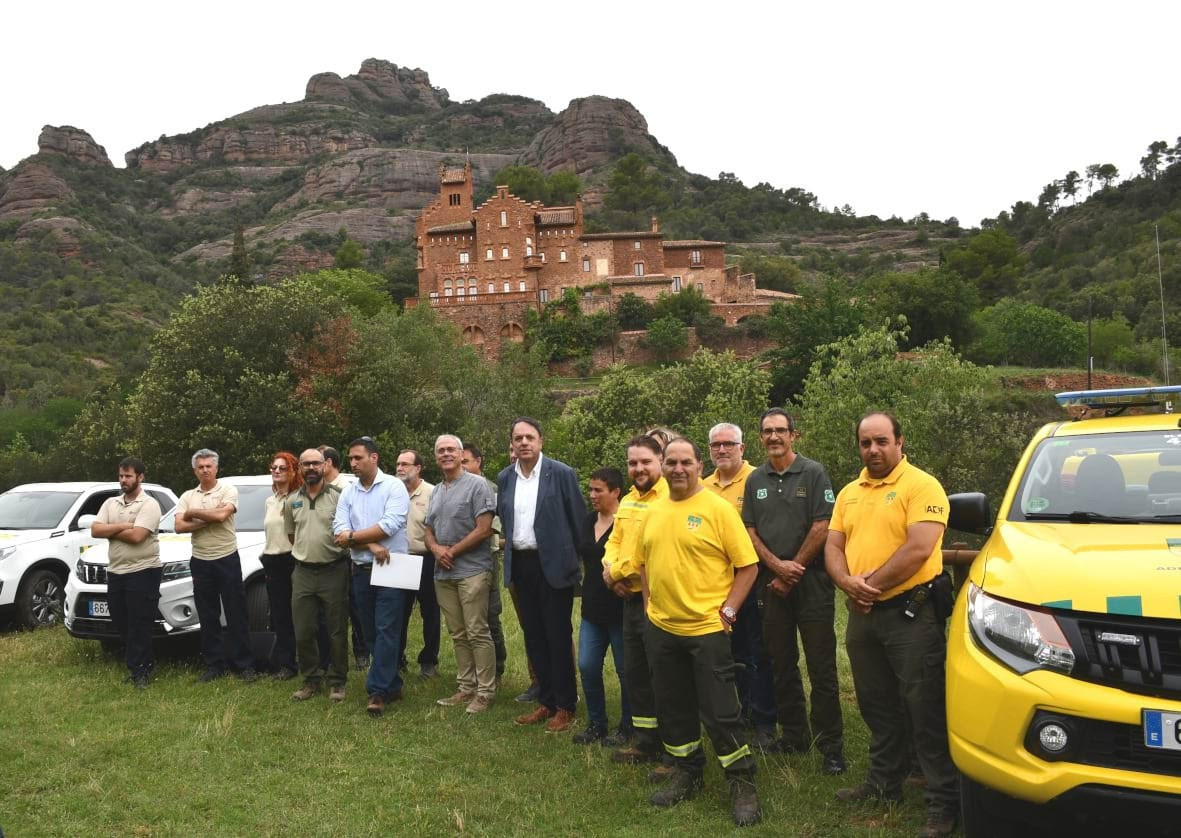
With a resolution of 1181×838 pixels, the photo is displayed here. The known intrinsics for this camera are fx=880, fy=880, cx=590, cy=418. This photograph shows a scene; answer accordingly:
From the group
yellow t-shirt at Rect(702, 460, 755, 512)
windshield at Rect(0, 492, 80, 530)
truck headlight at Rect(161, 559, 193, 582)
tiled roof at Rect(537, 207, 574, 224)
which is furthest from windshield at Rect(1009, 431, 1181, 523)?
tiled roof at Rect(537, 207, 574, 224)

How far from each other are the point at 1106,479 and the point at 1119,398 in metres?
1.09

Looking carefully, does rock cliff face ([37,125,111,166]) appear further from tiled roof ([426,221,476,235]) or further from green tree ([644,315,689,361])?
green tree ([644,315,689,361])

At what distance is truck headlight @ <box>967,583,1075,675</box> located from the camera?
3389 millimetres

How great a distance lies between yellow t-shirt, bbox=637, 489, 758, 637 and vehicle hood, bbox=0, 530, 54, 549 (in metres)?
8.82

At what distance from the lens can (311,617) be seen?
23.6 ft

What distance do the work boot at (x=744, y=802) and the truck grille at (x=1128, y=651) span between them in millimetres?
1827

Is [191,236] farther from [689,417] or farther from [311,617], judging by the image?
[311,617]

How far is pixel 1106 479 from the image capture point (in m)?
4.34

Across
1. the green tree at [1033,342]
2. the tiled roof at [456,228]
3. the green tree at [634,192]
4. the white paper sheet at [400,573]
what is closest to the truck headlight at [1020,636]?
the white paper sheet at [400,573]

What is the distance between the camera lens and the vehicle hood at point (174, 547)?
846cm

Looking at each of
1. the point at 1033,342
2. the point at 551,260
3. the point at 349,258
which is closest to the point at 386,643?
the point at 1033,342

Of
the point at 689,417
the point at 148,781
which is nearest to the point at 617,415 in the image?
the point at 689,417

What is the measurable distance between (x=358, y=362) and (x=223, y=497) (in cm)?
2275

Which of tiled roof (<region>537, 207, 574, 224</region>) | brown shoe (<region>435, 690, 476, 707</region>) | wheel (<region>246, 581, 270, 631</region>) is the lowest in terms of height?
brown shoe (<region>435, 690, 476, 707</region>)
